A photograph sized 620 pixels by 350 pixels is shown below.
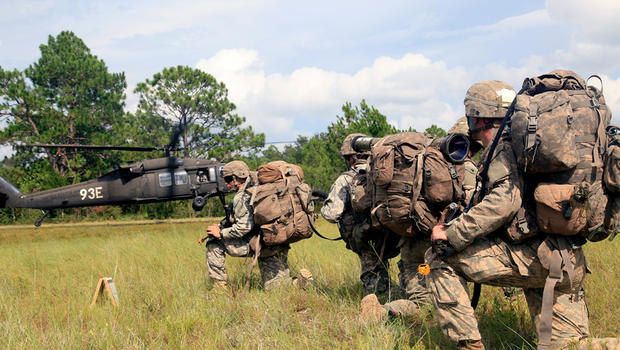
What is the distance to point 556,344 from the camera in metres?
2.78

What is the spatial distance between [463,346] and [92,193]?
42.2 feet

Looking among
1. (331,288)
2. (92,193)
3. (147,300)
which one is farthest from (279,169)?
(92,193)

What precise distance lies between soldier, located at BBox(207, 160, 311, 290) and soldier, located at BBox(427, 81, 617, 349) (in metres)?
2.95

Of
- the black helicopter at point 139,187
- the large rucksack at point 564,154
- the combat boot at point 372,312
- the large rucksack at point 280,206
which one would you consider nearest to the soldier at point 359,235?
the large rucksack at point 280,206

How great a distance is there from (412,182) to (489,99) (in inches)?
29.8

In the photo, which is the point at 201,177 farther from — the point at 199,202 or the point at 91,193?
the point at 91,193

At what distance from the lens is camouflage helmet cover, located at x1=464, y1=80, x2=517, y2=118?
127 inches

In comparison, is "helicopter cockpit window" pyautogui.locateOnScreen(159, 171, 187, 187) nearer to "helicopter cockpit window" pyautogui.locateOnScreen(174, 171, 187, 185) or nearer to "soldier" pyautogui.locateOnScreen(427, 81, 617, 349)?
"helicopter cockpit window" pyautogui.locateOnScreen(174, 171, 187, 185)

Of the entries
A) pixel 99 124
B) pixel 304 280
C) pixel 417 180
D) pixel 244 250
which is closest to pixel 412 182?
pixel 417 180

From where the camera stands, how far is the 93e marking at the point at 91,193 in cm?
1374

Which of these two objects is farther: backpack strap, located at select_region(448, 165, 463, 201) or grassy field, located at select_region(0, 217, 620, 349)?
grassy field, located at select_region(0, 217, 620, 349)

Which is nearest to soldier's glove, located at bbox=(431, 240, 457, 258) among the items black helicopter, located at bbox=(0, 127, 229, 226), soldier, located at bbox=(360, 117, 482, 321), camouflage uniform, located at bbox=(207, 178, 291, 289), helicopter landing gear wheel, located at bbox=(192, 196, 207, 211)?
soldier, located at bbox=(360, 117, 482, 321)

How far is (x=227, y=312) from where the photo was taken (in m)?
4.56

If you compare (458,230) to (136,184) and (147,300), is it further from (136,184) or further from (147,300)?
(136,184)
